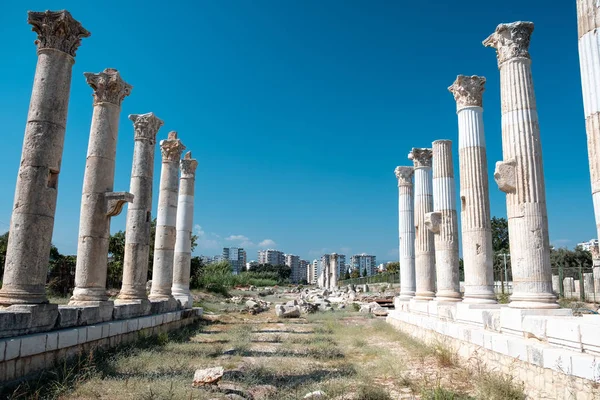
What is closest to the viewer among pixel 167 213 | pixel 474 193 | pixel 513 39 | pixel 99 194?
pixel 513 39

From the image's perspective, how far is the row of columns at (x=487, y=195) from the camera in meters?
9.56

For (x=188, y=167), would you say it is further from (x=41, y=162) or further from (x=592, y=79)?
(x=592, y=79)

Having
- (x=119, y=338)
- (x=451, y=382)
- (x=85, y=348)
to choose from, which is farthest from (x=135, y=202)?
(x=451, y=382)

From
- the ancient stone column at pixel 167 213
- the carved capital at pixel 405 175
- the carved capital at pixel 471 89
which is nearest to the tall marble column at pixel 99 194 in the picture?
the ancient stone column at pixel 167 213

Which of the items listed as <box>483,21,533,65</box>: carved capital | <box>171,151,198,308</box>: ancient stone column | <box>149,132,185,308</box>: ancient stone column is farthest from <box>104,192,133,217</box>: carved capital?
<box>483,21,533,65</box>: carved capital

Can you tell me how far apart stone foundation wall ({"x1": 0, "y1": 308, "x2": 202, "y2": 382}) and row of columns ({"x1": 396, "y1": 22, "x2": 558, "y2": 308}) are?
29.4ft

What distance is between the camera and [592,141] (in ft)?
21.9

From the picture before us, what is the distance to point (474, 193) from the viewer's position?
42.2 feet

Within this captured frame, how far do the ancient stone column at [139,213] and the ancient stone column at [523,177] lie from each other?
10.9m

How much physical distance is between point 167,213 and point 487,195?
12.3 meters

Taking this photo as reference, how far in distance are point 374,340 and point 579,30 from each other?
10.9 m

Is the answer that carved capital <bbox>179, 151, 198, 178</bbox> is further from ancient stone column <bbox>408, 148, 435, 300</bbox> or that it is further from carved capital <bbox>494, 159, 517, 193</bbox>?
carved capital <bbox>494, 159, 517, 193</bbox>

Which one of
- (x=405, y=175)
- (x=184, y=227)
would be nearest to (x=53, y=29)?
(x=184, y=227)

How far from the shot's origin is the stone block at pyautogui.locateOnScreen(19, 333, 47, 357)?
7555 mm
